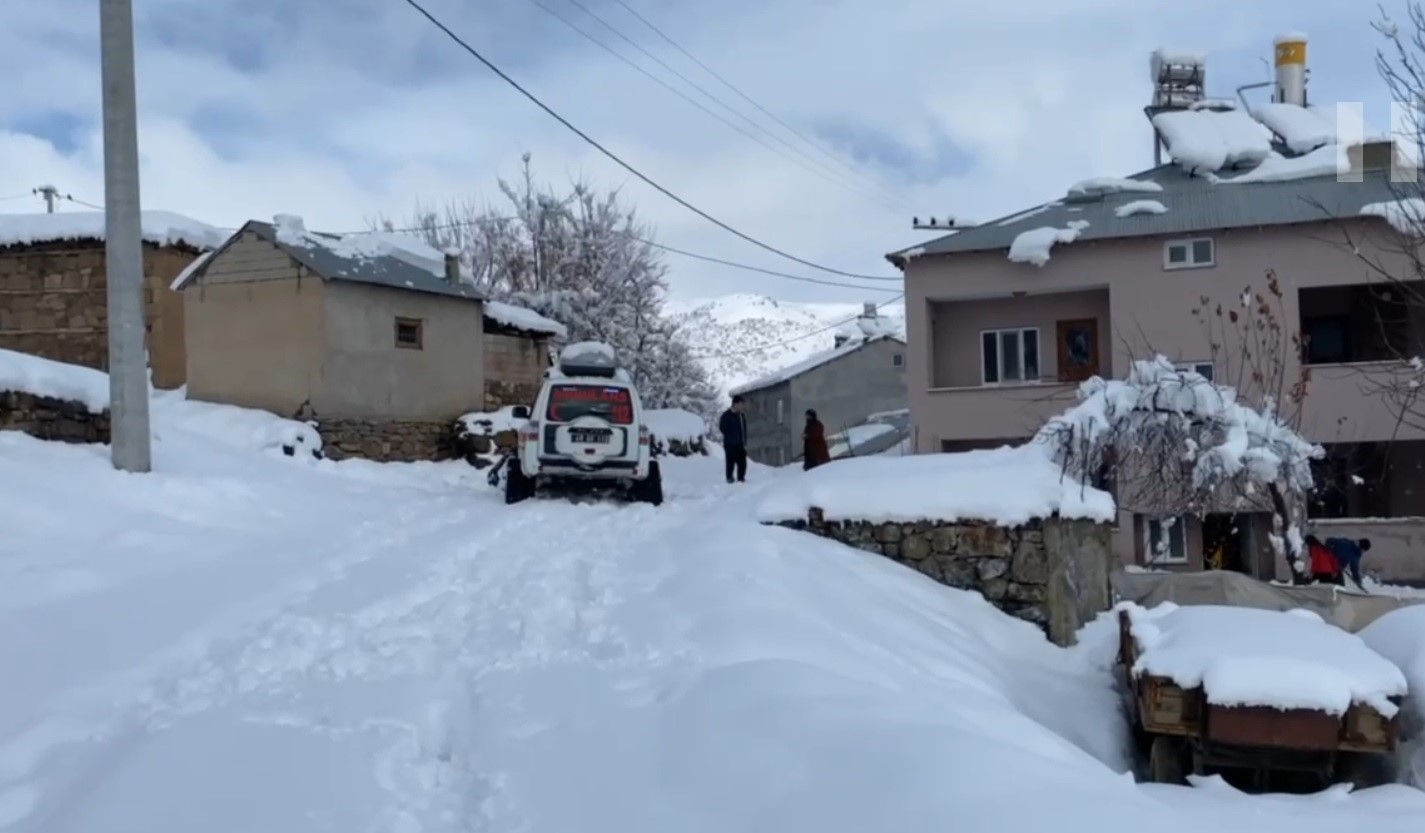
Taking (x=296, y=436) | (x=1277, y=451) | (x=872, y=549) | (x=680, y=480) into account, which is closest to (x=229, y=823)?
(x=872, y=549)

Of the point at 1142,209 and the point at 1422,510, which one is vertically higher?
the point at 1142,209

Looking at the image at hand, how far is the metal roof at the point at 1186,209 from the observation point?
2411 cm

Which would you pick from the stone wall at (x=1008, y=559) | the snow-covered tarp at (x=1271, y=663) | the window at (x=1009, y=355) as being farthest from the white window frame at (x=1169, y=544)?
the snow-covered tarp at (x=1271, y=663)

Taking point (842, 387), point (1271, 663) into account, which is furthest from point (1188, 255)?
point (842, 387)

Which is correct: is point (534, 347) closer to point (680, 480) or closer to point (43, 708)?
point (680, 480)

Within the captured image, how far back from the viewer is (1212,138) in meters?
28.3

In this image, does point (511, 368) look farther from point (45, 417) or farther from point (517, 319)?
point (45, 417)

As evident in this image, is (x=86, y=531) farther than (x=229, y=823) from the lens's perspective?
Yes

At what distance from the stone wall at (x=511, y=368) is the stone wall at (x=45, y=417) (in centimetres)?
1218

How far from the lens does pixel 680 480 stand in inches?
953

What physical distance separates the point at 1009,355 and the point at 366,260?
14539 mm

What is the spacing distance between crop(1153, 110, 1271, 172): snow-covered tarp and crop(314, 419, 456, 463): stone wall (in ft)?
59.0

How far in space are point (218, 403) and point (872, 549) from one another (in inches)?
611

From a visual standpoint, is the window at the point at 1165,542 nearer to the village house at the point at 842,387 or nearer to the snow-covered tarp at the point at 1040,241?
the snow-covered tarp at the point at 1040,241
